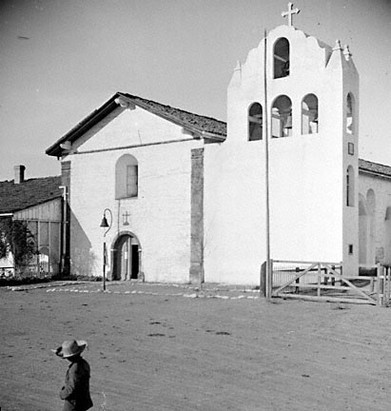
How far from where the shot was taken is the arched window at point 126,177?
25594 millimetres

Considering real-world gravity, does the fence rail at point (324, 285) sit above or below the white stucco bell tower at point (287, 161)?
below

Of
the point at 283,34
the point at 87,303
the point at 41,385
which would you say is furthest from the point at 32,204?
the point at 41,385

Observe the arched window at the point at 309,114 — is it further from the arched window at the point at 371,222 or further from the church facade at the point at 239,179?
the arched window at the point at 371,222

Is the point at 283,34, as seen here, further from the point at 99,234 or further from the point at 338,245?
the point at 99,234

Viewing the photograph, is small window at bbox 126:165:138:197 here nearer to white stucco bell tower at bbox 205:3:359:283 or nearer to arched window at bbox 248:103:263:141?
white stucco bell tower at bbox 205:3:359:283

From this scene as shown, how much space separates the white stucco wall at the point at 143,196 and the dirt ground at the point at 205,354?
6.81 m

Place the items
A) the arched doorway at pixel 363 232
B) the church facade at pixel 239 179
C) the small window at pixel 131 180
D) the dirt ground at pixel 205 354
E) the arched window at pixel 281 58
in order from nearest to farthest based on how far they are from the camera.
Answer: the dirt ground at pixel 205 354, the church facade at pixel 239 179, the arched window at pixel 281 58, the arched doorway at pixel 363 232, the small window at pixel 131 180

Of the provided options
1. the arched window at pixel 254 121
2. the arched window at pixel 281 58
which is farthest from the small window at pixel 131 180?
the arched window at pixel 281 58

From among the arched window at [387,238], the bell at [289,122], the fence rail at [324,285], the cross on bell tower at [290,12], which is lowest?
the fence rail at [324,285]

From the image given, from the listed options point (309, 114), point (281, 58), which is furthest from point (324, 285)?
point (281, 58)

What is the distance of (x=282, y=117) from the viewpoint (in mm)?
22141

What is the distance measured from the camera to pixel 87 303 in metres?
16.9

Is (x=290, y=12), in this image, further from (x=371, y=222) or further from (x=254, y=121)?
(x=371, y=222)

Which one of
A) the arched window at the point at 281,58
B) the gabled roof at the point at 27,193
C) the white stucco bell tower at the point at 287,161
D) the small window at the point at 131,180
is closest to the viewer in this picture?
the white stucco bell tower at the point at 287,161
